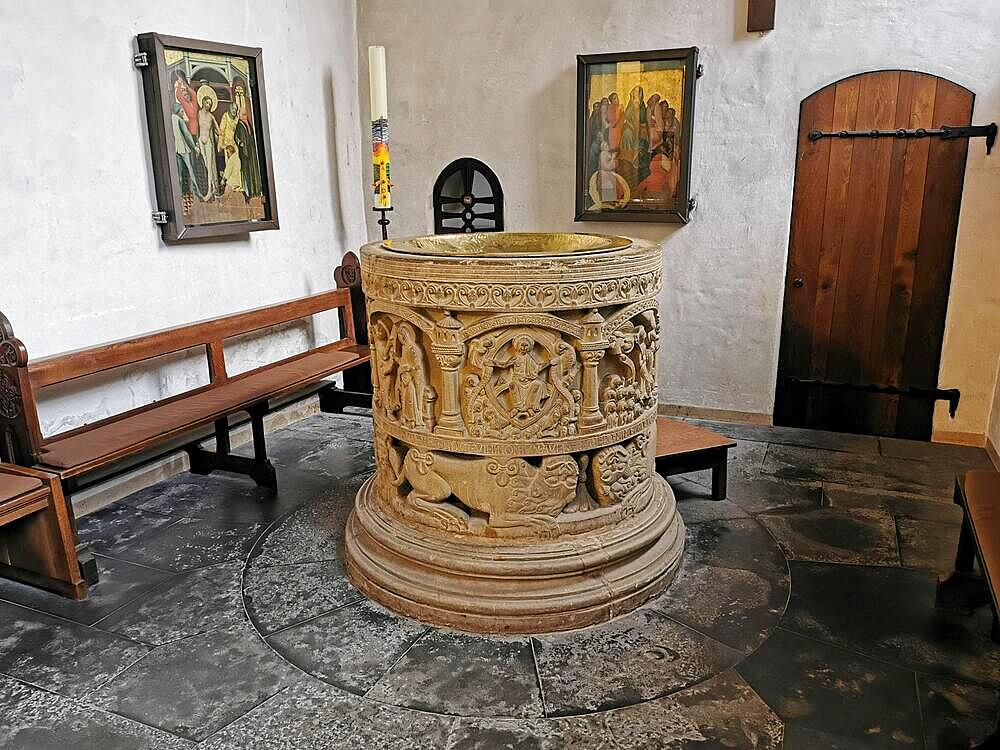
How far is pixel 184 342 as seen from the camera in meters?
3.73

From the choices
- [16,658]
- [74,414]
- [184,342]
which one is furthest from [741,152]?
[16,658]

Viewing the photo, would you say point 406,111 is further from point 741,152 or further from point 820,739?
point 820,739

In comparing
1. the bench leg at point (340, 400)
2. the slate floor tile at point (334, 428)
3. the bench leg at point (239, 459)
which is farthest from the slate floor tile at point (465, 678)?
the bench leg at point (340, 400)

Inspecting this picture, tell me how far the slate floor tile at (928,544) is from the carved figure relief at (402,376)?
203cm

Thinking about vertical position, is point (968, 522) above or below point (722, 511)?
above

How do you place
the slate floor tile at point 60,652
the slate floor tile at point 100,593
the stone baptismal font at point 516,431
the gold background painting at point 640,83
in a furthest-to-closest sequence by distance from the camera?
1. the gold background painting at point 640,83
2. the slate floor tile at point 100,593
3. the stone baptismal font at point 516,431
4. the slate floor tile at point 60,652

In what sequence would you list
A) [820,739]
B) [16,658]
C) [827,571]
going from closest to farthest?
[820,739], [16,658], [827,571]

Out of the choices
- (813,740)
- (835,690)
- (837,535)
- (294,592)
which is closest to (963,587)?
(837,535)

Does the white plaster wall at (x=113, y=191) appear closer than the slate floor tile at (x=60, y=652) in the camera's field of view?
No

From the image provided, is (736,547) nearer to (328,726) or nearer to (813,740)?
(813,740)

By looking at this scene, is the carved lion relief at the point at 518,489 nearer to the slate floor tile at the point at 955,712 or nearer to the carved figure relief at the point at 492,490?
the carved figure relief at the point at 492,490

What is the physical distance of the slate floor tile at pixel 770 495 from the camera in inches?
141

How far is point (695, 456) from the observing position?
3.60 metres

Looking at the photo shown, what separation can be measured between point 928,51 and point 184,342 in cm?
412
